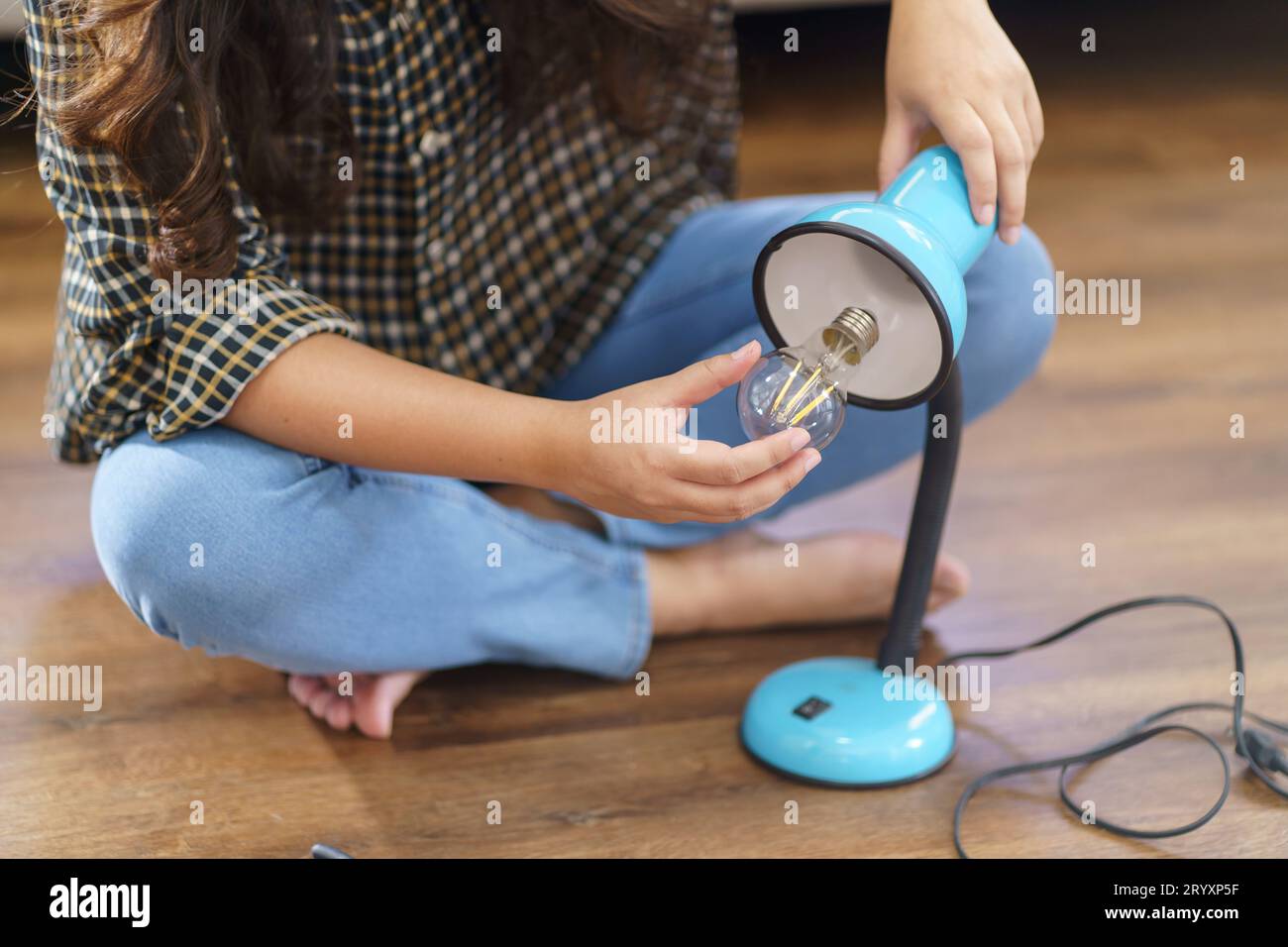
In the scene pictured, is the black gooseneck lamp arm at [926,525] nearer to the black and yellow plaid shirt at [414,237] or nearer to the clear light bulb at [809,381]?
the clear light bulb at [809,381]

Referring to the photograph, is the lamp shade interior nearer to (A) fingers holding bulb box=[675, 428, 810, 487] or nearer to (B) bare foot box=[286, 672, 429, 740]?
(A) fingers holding bulb box=[675, 428, 810, 487]

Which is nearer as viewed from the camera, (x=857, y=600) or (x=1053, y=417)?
(x=857, y=600)

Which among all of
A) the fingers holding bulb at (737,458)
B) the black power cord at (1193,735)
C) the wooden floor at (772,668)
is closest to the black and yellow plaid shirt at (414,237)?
the wooden floor at (772,668)

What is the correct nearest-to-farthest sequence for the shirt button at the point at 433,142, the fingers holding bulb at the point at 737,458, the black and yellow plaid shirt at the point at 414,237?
the fingers holding bulb at the point at 737,458
the black and yellow plaid shirt at the point at 414,237
the shirt button at the point at 433,142

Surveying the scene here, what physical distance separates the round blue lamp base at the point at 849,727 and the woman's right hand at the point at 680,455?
23 cm

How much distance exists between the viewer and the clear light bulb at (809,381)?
0.76 meters

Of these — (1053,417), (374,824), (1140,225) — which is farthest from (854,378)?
(1140,225)

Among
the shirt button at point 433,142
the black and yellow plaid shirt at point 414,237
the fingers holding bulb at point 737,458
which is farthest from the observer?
the shirt button at point 433,142

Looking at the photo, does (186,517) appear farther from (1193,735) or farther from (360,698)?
(1193,735)

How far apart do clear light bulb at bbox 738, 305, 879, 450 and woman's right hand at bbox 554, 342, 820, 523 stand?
1 cm

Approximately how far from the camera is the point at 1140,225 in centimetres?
182

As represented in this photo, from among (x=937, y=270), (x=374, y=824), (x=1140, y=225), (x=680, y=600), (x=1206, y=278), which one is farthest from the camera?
(x=1140, y=225)

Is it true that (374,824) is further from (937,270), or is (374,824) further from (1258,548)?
(1258,548)
